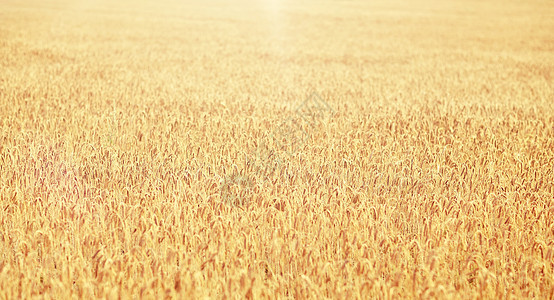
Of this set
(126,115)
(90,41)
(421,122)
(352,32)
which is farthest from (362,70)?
(352,32)

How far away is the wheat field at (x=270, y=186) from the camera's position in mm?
2311

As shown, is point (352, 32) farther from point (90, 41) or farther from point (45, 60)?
point (45, 60)

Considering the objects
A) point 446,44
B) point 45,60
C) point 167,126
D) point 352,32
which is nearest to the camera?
point 167,126

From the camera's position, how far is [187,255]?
2.35m

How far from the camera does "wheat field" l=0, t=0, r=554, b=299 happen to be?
7.58 feet

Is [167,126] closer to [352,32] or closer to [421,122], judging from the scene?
[421,122]

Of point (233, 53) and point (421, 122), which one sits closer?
point (421, 122)

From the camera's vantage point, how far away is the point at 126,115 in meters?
5.59

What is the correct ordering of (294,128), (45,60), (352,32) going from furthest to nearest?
(352,32), (45,60), (294,128)

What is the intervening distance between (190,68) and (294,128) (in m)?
6.13

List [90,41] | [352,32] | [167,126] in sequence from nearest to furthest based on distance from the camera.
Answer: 1. [167,126]
2. [90,41]
3. [352,32]

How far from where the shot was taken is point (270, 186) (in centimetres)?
344

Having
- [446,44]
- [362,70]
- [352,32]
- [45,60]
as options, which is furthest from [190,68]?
[352,32]

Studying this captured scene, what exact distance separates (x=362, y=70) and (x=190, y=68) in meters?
4.26
